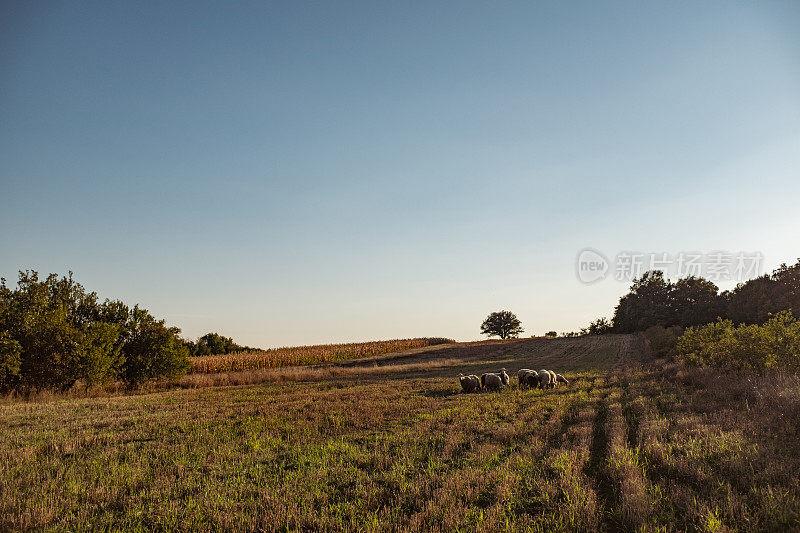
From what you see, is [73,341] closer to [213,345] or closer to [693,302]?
[213,345]

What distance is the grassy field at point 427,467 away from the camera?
5980 mm

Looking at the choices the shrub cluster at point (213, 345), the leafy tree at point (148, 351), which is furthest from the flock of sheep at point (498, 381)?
the shrub cluster at point (213, 345)

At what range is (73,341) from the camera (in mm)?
23859

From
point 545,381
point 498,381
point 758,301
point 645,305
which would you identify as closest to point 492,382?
point 498,381

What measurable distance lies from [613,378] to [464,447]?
53.0 ft

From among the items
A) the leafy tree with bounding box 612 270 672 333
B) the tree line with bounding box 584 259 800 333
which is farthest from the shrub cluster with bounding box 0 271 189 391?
the leafy tree with bounding box 612 270 672 333

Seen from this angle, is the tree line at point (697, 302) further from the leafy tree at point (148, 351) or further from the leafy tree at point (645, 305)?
the leafy tree at point (148, 351)

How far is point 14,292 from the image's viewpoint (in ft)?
78.3

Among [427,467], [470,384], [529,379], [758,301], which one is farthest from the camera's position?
[758,301]

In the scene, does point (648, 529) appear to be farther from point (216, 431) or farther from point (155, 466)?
point (216, 431)

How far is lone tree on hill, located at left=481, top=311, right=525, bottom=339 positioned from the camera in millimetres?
117938

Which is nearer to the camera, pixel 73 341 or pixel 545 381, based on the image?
pixel 545 381

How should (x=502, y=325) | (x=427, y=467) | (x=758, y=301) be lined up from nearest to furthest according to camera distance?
(x=427, y=467) → (x=758, y=301) → (x=502, y=325)

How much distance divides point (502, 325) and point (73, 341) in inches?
4247
